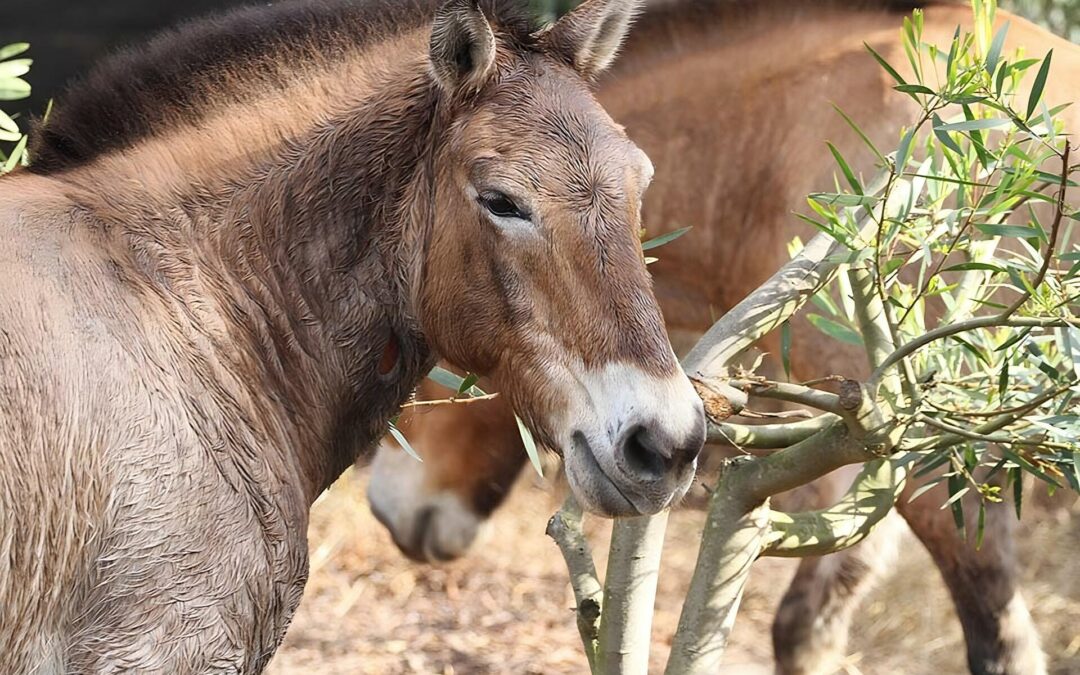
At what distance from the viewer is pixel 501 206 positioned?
2.15m

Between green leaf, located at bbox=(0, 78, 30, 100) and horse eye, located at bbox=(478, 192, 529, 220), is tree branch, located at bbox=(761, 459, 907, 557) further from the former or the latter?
green leaf, located at bbox=(0, 78, 30, 100)

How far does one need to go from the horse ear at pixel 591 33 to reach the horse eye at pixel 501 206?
0.38m

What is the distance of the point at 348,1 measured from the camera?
2.60 meters

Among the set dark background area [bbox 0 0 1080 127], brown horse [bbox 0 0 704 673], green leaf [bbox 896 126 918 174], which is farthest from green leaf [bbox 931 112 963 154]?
dark background area [bbox 0 0 1080 127]

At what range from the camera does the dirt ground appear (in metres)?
5.05

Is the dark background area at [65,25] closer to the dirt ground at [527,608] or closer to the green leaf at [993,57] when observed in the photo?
the dirt ground at [527,608]

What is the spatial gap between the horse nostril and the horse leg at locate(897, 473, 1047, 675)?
6.95 feet

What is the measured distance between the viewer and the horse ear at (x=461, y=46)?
2.18 m

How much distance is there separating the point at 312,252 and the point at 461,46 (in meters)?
0.48

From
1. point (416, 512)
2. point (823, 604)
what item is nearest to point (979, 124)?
point (823, 604)

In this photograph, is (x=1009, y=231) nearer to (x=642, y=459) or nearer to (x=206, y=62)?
(x=642, y=459)

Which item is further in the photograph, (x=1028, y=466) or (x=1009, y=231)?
(x=1028, y=466)

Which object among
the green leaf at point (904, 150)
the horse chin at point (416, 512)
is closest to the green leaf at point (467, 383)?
the green leaf at point (904, 150)

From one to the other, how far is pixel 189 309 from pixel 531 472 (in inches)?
177
